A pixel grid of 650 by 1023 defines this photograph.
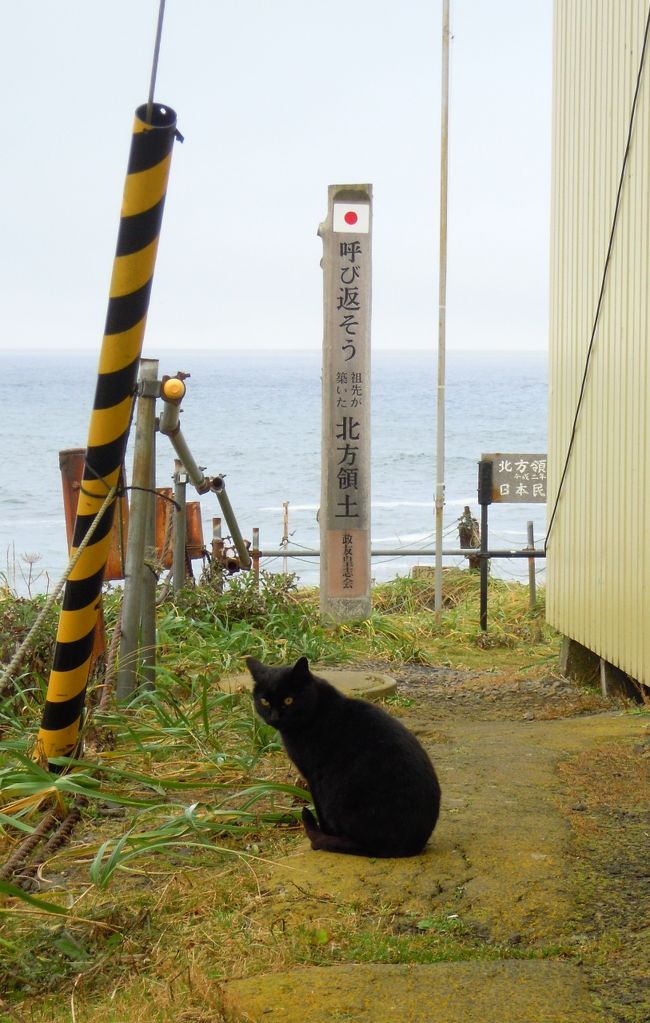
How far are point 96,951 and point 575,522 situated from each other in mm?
4773

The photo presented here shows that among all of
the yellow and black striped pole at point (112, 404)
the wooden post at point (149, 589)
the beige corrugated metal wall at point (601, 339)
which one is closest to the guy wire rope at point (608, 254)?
the beige corrugated metal wall at point (601, 339)

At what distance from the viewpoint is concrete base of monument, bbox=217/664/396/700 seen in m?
5.77

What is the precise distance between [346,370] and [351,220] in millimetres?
1304

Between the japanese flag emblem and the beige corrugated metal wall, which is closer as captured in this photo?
the beige corrugated metal wall

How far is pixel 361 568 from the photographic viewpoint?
30.8ft

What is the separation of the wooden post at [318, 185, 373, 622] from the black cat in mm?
5570

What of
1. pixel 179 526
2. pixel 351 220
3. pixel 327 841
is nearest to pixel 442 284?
pixel 351 220

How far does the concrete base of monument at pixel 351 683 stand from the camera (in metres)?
5.77

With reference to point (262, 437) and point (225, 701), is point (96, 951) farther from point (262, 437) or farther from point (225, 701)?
point (262, 437)

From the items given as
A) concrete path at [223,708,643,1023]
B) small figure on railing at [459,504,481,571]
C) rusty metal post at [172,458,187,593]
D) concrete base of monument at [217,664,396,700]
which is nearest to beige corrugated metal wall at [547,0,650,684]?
concrete base of monument at [217,664,396,700]

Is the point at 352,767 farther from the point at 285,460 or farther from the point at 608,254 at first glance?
the point at 285,460

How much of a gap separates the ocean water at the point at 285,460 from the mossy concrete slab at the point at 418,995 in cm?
500

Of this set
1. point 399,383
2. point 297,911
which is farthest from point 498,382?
point 297,911

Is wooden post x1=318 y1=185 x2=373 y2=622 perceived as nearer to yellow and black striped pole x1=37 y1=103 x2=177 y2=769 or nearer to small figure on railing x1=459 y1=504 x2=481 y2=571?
small figure on railing x1=459 y1=504 x2=481 y2=571
